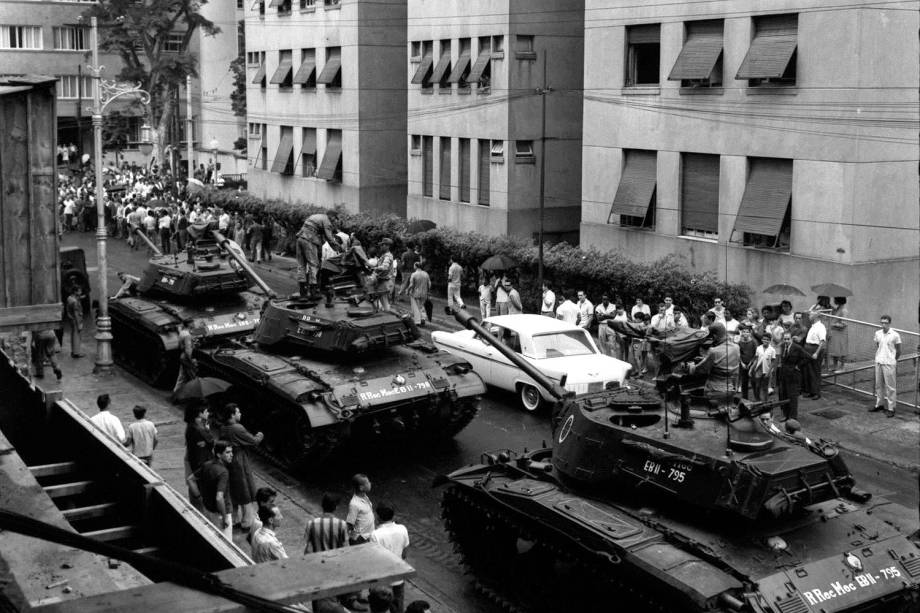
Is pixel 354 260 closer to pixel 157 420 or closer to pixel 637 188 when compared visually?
pixel 157 420

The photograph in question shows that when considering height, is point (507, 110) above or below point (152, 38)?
below

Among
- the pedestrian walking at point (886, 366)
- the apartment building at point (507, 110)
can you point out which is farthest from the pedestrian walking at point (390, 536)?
the apartment building at point (507, 110)

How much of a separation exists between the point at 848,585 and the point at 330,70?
32911 mm

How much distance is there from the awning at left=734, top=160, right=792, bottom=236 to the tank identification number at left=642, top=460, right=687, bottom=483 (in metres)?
14.2

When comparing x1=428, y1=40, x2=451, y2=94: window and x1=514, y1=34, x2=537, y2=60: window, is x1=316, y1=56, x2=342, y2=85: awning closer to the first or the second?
x1=428, y1=40, x2=451, y2=94: window

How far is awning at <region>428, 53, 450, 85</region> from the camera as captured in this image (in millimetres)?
34594

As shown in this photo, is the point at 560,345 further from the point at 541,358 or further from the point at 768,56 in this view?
the point at 768,56

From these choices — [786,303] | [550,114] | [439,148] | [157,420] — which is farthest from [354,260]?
[439,148]

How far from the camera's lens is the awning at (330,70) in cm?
4031

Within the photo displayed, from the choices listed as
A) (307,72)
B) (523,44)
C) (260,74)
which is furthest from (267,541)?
(260,74)

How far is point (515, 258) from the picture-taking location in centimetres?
2820

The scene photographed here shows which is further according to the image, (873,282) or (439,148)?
(439,148)

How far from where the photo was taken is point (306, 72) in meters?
42.2

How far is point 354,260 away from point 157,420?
4345 millimetres
